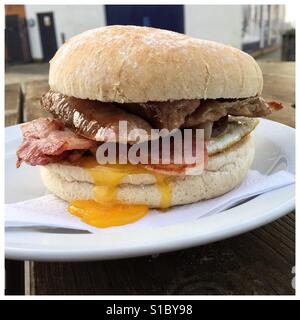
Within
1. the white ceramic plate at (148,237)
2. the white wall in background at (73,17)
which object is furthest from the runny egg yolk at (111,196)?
the white wall in background at (73,17)

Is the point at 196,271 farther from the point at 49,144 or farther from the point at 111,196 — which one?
the point at 49,144

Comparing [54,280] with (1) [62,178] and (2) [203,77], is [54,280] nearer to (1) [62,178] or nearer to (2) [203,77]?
(1) [62,178]

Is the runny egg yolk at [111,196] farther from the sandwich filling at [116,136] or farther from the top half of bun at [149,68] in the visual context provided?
the top half of bun at [149,68]

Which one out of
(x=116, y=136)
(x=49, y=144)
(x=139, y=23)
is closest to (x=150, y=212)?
(x=116, y=136)

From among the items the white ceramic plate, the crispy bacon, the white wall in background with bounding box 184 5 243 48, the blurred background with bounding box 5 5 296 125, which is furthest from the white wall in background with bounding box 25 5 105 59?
the white ceramic plate

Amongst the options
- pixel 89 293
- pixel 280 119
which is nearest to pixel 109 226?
pixel 89 293

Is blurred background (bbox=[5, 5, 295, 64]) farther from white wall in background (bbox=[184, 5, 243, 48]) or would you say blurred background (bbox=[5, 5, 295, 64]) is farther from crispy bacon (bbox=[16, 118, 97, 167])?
crispy bacon (bbox=[16, 118, 97, 167])
